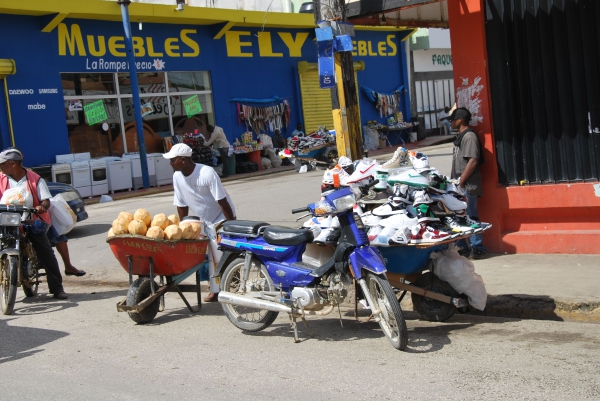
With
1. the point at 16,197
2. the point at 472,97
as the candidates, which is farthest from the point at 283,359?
the point at 472,97

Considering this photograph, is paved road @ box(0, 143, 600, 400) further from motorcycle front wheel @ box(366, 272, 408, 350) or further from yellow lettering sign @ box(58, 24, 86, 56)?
yellow lettering sign @ box(58, 24, 86, 56)

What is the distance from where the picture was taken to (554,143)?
8445mm

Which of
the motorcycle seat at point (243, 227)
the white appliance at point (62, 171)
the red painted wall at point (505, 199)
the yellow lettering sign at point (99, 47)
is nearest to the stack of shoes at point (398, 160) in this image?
the motorcycle seat at point (243, 227)

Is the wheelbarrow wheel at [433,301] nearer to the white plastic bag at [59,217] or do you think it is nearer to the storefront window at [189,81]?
the white plastic bag at [59,217]

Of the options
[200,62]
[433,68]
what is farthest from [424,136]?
[200,62]

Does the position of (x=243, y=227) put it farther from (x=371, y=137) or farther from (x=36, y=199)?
(x=371, y=137)

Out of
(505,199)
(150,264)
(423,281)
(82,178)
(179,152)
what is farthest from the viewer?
(82,178)

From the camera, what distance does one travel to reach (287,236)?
20.7ft

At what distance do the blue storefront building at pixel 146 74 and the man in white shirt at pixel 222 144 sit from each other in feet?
5.17

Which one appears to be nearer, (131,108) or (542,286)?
(542,286)

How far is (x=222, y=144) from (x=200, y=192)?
16232mm

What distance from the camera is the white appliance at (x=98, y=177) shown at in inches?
809

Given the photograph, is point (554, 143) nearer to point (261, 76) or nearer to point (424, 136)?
point (261, 76)

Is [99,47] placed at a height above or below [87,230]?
above
